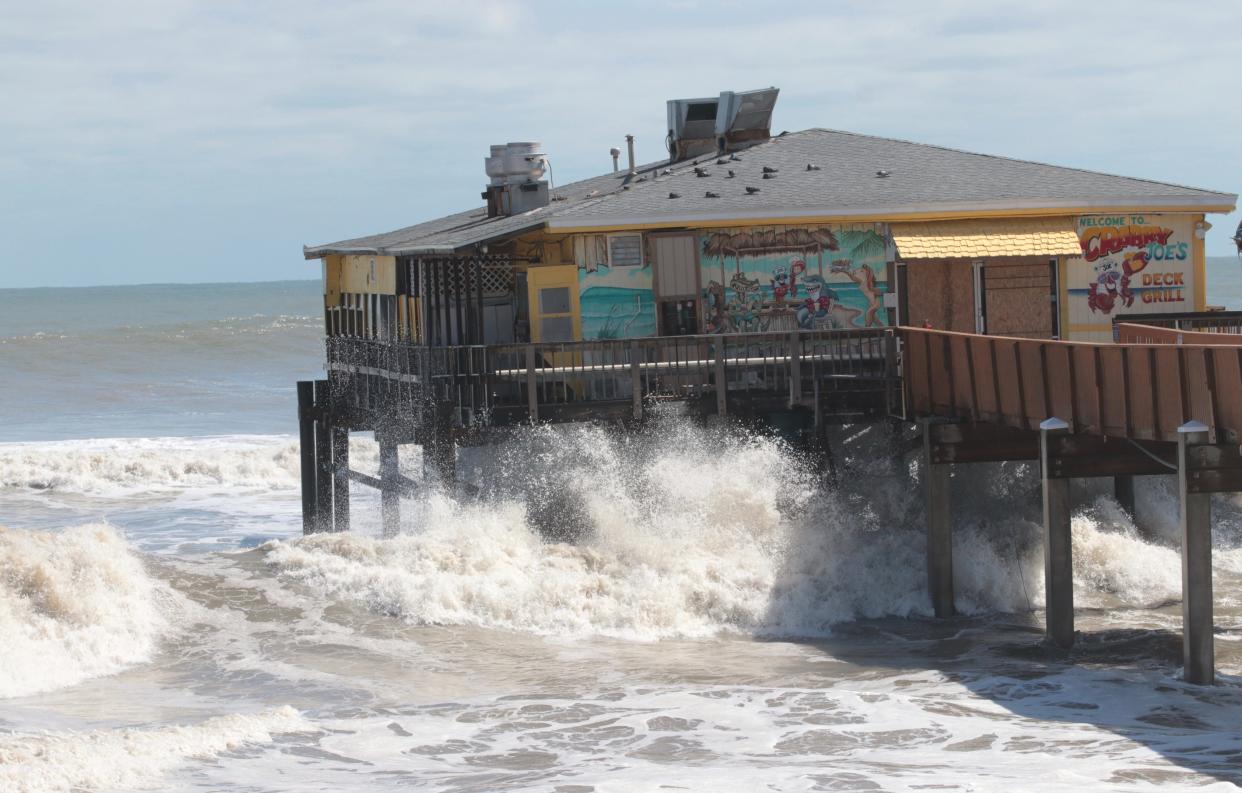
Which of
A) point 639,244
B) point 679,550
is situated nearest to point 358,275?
point 639,244

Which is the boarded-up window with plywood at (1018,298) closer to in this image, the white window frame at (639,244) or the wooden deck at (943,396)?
the wooden deck at (943,396)

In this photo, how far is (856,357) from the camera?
2278 centimetres

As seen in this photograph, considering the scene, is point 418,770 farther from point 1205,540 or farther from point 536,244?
point 536,244

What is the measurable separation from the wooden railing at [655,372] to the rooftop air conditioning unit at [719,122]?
7.35 meters

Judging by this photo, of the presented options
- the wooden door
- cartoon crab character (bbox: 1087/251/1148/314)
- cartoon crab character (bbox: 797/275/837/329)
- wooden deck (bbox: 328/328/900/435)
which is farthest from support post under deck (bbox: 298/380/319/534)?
cartoon crab character (bbox: 1087/251/1148/314)

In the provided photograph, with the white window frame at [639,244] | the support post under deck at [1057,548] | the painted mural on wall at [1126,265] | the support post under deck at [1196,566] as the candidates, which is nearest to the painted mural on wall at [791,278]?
the white window frame at [639,244]

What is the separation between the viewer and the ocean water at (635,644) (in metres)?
14.9

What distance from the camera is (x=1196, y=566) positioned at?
1698 cm

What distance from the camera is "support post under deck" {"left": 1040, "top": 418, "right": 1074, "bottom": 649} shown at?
19.0m

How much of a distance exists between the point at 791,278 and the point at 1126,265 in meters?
5.00

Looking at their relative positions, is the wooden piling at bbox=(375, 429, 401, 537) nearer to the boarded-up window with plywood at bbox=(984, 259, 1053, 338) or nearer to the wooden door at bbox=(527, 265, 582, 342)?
the wooden door at bbox=(527, 265, 582, 342)

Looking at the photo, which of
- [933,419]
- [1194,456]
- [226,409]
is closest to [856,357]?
[933,419]

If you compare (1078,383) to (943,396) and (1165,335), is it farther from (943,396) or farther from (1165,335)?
(1165,335)

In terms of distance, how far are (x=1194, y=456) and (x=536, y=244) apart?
10.1 m
